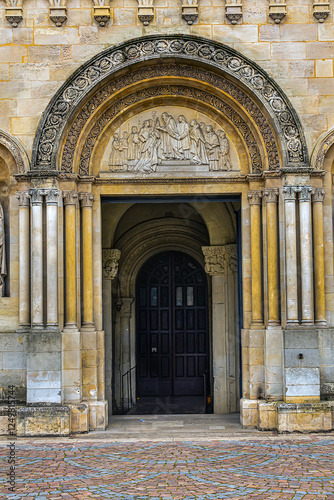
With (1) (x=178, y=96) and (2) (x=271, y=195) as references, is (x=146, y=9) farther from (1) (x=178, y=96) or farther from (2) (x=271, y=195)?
(2) (x=271, y=195)

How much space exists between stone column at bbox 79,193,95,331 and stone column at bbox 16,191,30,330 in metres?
0.99

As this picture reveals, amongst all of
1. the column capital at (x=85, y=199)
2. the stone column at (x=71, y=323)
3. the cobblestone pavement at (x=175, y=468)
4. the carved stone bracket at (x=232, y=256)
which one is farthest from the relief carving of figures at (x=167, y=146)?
the cobblestone pavement at (x=175, y=468)

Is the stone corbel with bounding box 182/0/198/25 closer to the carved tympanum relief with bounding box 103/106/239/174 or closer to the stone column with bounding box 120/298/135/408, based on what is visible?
the carved tympanum relief with bounding box 103/106/239/174

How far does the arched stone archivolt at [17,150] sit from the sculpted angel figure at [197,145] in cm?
304

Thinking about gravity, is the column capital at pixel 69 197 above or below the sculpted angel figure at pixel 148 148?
below

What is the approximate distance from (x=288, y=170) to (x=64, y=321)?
4.78 meters

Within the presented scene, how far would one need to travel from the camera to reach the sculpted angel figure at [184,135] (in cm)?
1245

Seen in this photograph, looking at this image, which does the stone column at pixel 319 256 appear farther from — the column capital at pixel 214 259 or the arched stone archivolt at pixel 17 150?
the arched stone archivolt at pixel 17 150

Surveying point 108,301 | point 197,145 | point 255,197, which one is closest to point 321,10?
point 197,145

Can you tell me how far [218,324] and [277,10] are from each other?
23.1 feet

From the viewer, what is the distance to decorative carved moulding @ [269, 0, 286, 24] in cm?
1190

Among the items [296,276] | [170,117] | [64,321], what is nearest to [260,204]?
[296,276]

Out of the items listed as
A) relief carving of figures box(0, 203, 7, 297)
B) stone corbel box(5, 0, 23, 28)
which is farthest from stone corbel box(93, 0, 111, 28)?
relief carving of figures box(0, 203, 7, 297)

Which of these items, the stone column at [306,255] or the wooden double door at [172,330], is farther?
the wooden double door at [172,330]
